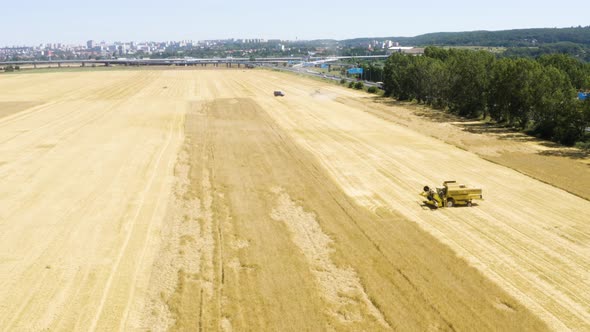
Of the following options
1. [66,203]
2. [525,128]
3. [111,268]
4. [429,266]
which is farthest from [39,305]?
[525,128]

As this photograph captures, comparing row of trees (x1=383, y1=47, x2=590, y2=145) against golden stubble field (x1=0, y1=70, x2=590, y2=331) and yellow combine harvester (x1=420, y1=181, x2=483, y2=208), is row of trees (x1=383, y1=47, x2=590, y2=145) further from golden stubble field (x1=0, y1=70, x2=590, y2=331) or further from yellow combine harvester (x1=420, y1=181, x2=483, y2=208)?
yellow combine harvester (x1=420, y1=181, x2=483, y2=208)

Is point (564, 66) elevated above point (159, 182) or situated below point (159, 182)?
above

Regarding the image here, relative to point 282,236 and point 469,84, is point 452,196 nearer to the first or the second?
point 282,236

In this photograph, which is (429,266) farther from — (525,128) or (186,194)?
(525,128)

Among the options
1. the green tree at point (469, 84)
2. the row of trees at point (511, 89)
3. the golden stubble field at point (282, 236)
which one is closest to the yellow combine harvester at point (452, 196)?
the golden stubble field at point (282, 236)

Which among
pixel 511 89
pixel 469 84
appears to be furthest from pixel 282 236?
pixel 469 84

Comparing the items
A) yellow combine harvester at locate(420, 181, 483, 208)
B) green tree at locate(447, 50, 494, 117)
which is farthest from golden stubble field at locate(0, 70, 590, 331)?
green tree at locate(447, 50, 494, 117)
